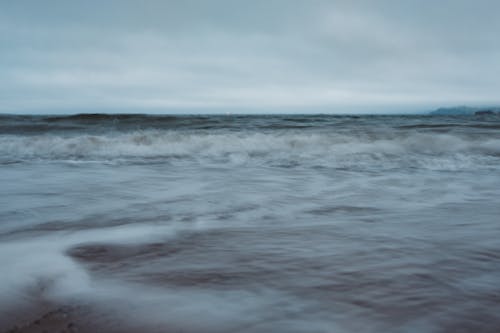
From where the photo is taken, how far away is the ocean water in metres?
1.26

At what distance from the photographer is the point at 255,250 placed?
1.86 meters

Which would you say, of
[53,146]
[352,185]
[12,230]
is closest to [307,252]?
[12,230]

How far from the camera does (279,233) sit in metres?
2.14

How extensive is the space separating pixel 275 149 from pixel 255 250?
5674 millimetres

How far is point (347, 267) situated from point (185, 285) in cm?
65

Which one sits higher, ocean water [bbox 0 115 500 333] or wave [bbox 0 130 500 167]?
wave [bbox 0 130 500 167]

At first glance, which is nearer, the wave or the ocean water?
the ocean water

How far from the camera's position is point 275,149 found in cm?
747

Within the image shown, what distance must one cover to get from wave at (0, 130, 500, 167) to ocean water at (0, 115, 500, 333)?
1470 mm

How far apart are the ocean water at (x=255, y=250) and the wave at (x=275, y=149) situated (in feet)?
4.82

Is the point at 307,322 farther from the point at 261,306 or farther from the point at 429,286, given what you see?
the point at 429,286

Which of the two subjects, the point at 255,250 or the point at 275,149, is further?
the point at 275,149

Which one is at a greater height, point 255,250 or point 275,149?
point 275,149

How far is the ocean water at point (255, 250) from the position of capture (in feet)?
4.12
